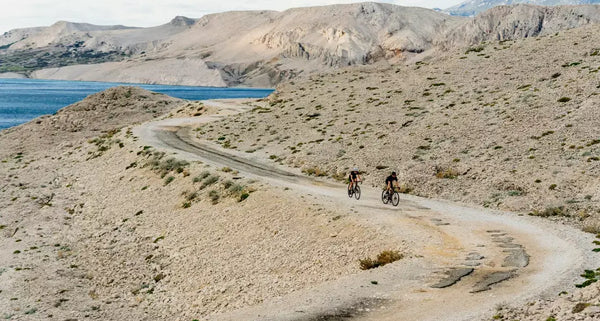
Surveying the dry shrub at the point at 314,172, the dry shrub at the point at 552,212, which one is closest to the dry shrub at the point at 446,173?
the dry shrub at the point at 552,212

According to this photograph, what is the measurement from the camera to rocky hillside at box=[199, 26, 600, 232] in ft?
133

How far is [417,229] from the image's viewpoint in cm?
2991

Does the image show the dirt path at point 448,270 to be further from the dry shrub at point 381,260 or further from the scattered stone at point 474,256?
the dry shrub at point 381,260

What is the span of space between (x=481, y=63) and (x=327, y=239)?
5391 centimetres

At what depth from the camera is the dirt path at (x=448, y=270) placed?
20.5 m

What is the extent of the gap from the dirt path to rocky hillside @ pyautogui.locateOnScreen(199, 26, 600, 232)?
5.57 metres

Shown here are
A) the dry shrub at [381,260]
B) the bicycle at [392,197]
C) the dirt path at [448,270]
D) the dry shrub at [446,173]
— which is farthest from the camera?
the dry shrub at [446,173]

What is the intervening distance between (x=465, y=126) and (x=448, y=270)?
33.9 metres

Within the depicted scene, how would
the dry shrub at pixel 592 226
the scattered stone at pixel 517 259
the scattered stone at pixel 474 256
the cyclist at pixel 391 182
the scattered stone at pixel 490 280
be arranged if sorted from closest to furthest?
the scattered stone at pixel 490 280 < the scattered stone at pixel 517 259 < the scattered stone at pixel 474 256 < the dry shrub at pixel 592 226 < the cyclist at pixel 391 182

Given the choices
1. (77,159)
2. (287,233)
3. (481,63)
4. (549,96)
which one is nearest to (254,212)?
(287,233)

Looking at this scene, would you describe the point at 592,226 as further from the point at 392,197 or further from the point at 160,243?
the point at 160,243

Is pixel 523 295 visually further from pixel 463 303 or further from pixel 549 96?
pixel 549 96

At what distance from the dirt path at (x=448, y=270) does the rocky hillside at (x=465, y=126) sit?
219 inches

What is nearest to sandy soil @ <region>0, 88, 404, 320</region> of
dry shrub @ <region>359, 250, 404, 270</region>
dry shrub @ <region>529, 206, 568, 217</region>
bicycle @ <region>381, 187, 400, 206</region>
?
dry shrub @ <region>359, 250, 404, 270</region>
